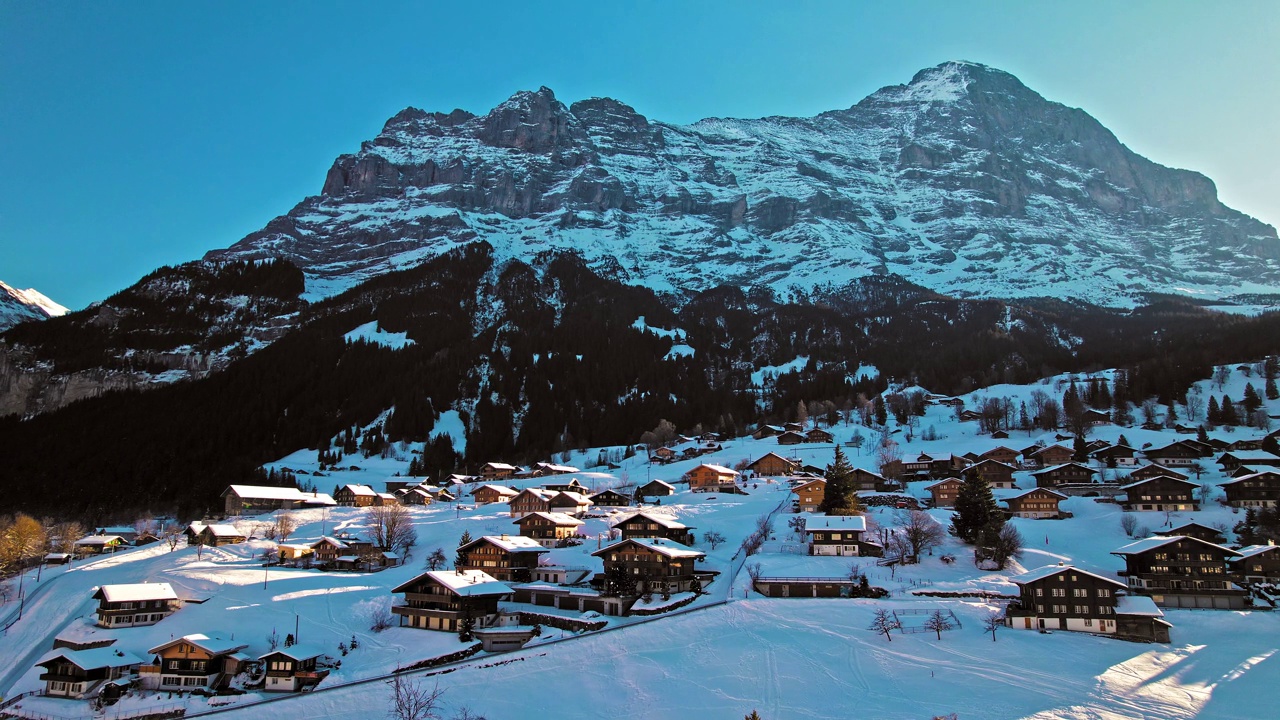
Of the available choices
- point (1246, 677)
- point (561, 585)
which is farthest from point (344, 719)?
point (1246, 677)

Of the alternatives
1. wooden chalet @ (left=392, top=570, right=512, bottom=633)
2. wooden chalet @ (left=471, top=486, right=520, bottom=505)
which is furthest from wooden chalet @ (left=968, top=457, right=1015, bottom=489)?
wooden chalet @ (left=392, top=570, right=512, bottom=633)

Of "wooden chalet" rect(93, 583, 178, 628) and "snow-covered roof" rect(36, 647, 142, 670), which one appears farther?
"wooden chalet" rect(93, 583, 178, 628)

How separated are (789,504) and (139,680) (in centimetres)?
5362

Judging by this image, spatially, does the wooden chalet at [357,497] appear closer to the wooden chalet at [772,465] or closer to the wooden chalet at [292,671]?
the wooden chalet at [772,465]

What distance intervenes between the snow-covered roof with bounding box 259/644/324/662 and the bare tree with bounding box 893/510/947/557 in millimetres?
38298

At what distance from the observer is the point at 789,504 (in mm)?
79375

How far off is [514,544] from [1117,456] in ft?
238

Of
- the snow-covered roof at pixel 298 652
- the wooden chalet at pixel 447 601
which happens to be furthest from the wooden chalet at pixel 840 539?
the snow-covered roof at pixel 298 652

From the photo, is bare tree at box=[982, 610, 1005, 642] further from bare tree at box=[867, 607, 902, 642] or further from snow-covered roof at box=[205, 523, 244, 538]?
snow-covered roof at box=[205, 523, 244, 538]

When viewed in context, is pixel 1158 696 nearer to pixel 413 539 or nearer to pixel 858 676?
pixel 858 676

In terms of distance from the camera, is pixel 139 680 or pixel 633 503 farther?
pixel 633 503

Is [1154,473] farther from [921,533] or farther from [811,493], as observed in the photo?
[921,533]

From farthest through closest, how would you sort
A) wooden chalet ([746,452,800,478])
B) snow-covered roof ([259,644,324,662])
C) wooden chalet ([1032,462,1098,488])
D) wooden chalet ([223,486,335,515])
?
wooden chalet ([746,452,800,478]) < wooden chalet ([223,486,335,515]) < wooden chalet ([1032,462,1098,488]) < snow-covered roof ([259,644,324,662])

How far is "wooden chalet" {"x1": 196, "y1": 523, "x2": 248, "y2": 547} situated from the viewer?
7394 centimetres
